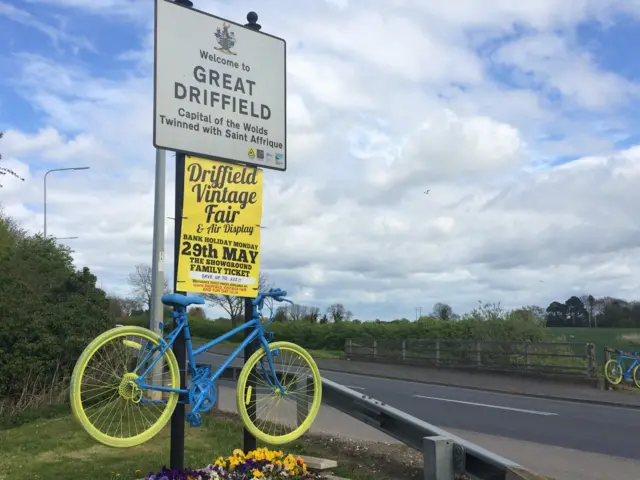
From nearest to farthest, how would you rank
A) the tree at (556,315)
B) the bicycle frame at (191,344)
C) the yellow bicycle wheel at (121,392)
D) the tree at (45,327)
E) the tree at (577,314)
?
the yellow bicycle wheel at (121,392) → the bicycle frame at (191,344) → the tree at (45,327) → the tree at (556,315) → the tree at (577,314)

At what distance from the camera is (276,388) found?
19.0 ft

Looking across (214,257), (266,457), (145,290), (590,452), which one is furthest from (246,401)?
(145,290)

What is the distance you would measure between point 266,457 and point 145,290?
55.5 metres

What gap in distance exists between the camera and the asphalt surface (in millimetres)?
10961

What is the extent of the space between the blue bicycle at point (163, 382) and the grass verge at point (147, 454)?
116 cm

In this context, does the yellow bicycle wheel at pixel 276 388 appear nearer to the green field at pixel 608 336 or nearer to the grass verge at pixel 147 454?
the grass verge at pixel 147 454

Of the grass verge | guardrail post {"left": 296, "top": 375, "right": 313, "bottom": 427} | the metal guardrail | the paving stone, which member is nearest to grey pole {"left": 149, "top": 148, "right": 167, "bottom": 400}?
the grass verge

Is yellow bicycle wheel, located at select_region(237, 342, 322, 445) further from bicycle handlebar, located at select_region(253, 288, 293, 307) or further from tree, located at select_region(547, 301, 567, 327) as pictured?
tree, located at select_region(547, 301, 567, 327)

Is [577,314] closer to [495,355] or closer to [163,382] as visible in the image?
[495,355]

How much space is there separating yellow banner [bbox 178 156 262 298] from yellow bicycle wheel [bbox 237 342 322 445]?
625 mm

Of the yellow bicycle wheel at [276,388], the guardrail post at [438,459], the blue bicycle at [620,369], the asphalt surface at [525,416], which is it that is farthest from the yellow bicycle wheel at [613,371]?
the guardrail post at [438,459]

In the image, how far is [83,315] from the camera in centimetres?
1252

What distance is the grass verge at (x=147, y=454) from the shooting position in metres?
6.59

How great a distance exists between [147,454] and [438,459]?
3.58m
